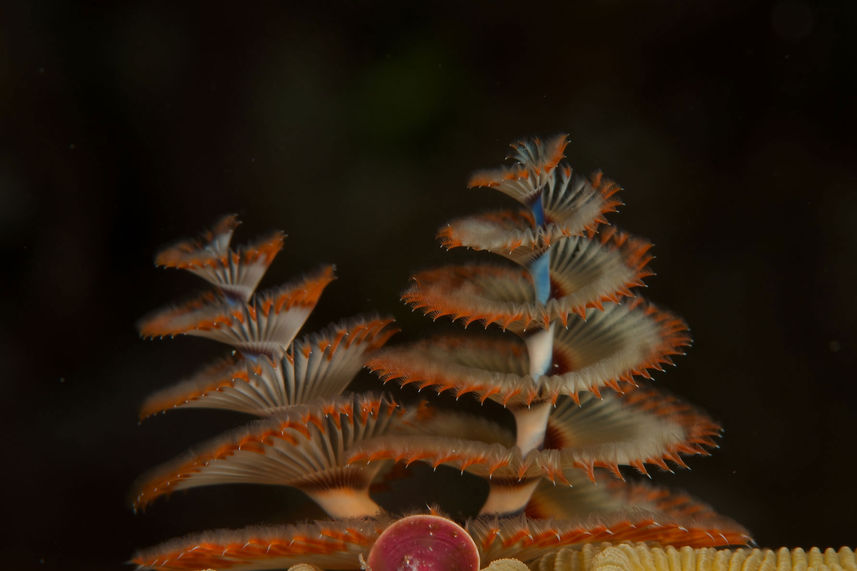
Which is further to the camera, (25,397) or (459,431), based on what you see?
(25,397)

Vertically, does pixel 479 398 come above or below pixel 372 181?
A: below

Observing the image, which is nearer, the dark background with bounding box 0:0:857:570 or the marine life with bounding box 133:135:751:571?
the marine life with bounding box 133:135:751:571

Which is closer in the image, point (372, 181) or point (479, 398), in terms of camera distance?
point (479, 398)

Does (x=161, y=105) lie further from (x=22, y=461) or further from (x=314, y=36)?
(x=22, y=461)

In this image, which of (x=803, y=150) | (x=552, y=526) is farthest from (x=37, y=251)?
(x=803, y=150)
